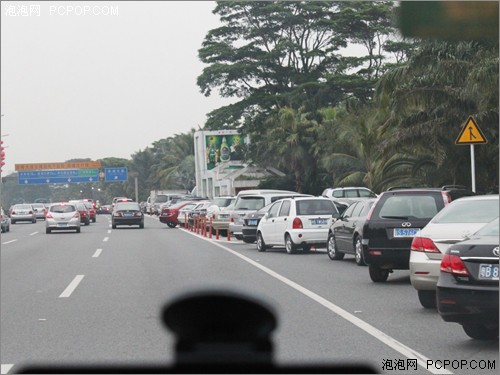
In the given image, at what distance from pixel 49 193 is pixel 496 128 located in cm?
5638

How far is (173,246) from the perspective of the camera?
25594 mm

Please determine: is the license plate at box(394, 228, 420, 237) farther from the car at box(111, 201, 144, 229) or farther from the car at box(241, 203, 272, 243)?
the car at box(111, 201, 144, 229)

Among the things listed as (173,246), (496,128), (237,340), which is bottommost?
(173,246)

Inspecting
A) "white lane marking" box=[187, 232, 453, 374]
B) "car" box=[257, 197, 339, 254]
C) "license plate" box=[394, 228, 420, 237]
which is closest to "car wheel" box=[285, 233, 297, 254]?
"car" box=[257, 197, 339, 254]

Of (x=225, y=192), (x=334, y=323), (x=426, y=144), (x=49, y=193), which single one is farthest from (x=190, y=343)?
(x=49, y=193)

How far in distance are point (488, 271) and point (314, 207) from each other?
13.5 metres

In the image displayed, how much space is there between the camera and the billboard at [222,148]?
54.0 m

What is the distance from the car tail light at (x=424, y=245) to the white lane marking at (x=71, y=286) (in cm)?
555

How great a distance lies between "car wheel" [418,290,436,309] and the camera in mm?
10594

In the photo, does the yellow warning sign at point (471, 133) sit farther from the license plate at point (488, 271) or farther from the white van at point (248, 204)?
the white van at point (248, 204)

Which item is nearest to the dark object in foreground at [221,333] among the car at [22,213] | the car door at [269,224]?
the car door at [269,224]

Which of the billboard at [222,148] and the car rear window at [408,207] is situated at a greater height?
the billboard at [222,148]

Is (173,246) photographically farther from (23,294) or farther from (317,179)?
(317,179)

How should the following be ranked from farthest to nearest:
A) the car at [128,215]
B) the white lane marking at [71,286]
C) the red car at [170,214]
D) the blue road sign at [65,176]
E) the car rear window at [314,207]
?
the blue road sign at [65,176]
the red car at [170,214]
the car at [128,215]
the car rear window at [314,207]
the white lane marking at [71,286]
